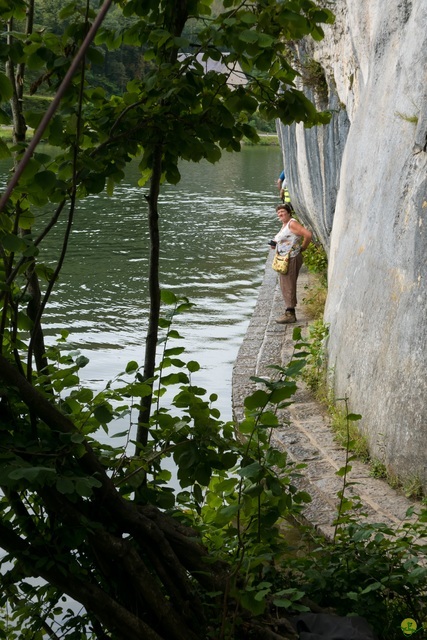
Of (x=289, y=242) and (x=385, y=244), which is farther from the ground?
(x=385, y=244)

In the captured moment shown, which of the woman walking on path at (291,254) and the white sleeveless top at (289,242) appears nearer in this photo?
the woman walking on path at (291,254)

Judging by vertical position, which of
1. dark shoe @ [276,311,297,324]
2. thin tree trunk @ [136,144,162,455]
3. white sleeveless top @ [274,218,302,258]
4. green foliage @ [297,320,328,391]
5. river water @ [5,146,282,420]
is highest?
thin tree trunk @ [136,144,162,455]

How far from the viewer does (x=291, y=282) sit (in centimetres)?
1271

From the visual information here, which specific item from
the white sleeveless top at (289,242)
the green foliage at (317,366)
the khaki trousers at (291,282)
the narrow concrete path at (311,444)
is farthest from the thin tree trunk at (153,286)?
the white sleeveless top at (289,242)

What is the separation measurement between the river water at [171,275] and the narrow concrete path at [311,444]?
1.24 feet

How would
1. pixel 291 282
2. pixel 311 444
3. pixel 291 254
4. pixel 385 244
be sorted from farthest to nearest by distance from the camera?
pixel 291 254, pixel 291 282, pixel 311 444, pixel 385 244

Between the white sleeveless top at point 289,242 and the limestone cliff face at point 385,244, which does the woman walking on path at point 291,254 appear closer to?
the white sleeveless top at point 289,242

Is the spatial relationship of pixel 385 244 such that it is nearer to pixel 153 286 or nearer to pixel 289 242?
pixel 153 286

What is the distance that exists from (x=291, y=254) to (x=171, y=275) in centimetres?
627

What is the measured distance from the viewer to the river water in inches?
494

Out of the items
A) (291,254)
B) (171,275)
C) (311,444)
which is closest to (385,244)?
(311,444)

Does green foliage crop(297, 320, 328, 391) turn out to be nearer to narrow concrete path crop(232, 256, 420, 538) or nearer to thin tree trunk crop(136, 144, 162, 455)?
narrow concrete path crop(232, 256, 420, 538)

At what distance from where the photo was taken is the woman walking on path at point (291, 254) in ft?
41.8

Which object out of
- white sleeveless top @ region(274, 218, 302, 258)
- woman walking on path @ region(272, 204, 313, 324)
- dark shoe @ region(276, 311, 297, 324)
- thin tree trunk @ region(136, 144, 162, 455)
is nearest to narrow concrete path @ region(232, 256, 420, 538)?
dark shoe @ region(276, 311, 297, 324)
